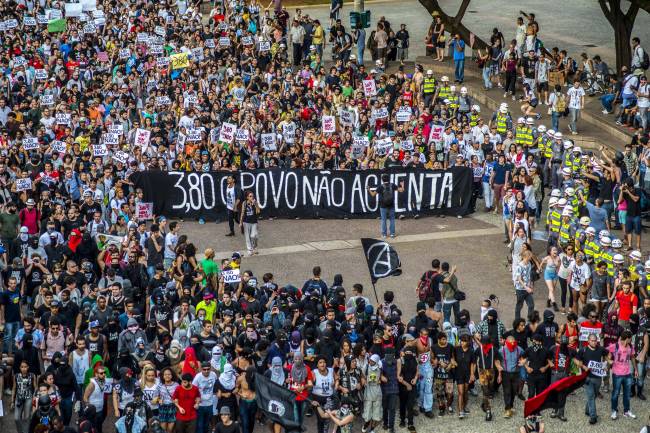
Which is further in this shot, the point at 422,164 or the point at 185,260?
the point at 422,164

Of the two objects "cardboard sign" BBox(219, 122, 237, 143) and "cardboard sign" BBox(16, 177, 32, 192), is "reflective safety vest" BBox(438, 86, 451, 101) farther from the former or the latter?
"cardboard sign" BBox(16, 177, 32, 192)

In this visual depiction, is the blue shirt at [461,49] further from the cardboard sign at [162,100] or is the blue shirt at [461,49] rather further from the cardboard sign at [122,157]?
the cardboard sign at [122,157]

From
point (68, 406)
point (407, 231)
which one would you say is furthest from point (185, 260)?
point (407, 231)

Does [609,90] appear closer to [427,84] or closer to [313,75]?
[427,84]

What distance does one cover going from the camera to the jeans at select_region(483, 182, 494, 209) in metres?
28.1

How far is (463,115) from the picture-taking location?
31.8 meters

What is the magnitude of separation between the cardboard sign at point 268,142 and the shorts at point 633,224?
28.6 ft

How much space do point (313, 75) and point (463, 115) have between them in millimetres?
5004

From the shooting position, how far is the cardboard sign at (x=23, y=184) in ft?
84.1

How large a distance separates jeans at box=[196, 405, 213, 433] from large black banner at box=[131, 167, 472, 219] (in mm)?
10147

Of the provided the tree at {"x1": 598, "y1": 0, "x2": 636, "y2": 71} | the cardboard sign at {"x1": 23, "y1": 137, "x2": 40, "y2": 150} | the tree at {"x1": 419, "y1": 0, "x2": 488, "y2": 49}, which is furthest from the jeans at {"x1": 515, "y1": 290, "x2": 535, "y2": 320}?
the tree at {"x1": 419, "y1": 0, "x2": 488, "y2": 49}

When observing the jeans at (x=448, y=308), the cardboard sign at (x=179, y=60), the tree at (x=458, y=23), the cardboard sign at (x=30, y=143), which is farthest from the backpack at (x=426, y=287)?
the tree at (x=458, y=23)

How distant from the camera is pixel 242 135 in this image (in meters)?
29.1

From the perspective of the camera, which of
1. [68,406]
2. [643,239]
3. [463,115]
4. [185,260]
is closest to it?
[68,406]
